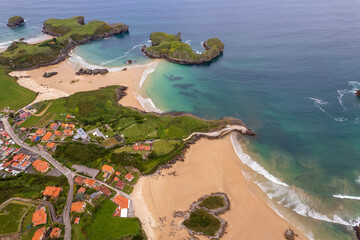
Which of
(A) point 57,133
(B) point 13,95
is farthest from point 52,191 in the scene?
(B) point 13,95

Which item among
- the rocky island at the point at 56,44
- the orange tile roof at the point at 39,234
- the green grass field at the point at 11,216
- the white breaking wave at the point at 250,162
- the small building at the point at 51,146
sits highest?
the rocky island at the point at 56,44

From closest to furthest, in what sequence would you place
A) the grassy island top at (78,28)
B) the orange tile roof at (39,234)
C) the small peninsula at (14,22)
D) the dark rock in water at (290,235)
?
the orange tile roof at (39,234) → the dark rock in water at (290,235) → the grassy island top at (78,28) → the small peninsula at (14,22)

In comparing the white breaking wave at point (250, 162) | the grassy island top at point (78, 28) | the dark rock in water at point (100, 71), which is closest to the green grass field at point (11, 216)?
the white breaking wave at point (250, 162)

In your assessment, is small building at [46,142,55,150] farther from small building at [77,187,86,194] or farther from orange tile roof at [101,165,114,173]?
small building at [77,187,86,194]

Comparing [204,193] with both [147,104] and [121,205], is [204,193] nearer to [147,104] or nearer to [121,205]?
[121,205]

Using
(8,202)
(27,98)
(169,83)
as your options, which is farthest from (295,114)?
(27,98)

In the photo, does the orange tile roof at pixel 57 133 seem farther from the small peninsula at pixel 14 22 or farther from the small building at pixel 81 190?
the small peninsula at pixel 14 22

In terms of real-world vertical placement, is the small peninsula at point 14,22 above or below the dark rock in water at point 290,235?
above

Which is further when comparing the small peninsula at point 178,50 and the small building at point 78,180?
the small peninsula at point 178,50
